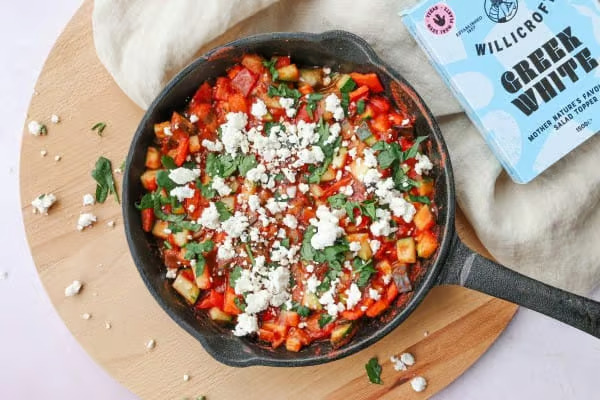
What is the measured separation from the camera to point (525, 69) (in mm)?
2414

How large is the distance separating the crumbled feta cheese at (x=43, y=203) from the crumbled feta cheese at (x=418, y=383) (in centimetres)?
157

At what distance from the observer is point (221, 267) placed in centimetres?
238

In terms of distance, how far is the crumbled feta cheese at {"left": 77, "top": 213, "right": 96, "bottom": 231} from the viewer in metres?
2.52

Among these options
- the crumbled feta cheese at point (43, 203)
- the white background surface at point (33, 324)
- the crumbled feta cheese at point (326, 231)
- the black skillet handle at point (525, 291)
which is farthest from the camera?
the white background surface at point (33, 324)

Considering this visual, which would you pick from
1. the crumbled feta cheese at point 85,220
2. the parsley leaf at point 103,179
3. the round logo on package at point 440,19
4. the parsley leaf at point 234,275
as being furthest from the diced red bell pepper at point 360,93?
the crumbled feta cheese at point 85,220

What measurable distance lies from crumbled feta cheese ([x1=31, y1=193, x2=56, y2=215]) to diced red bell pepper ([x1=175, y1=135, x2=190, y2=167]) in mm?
548

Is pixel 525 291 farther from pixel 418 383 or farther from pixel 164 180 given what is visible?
pixel 164 180

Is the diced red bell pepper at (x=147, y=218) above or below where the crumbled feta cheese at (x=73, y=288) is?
above

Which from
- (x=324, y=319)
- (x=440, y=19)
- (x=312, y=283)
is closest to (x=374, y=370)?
(x=324, y=319)

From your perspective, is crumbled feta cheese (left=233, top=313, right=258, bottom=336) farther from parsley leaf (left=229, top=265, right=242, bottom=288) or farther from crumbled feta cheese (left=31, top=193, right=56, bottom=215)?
crumbled feta cheese (left=31, top=193, right=56, bottom=215)

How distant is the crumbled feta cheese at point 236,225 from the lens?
2305 mm

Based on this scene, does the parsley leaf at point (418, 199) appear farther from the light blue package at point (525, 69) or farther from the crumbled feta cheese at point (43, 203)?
the crumbled feta cheese at point (43, 203)

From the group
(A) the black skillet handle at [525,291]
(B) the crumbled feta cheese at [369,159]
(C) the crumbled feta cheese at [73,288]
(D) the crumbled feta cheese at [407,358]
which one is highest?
(C) the crumbled feta cheese at [73,288]

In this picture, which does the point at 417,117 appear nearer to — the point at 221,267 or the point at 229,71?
the point at 229,71
